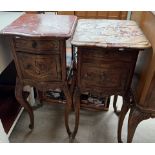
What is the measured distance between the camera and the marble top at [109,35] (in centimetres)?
82

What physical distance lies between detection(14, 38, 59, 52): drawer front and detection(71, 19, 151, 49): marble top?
0.10m

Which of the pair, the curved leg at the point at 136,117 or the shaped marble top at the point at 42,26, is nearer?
the shaped marble top at the point at 42,26

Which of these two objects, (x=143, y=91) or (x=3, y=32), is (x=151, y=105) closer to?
(x=143, y=91)

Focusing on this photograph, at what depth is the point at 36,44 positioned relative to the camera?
89cm

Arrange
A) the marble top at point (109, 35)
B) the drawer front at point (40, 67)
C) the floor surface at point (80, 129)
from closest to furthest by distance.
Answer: the marble top at point (109, 35) → the drawer front at point (40, 67) → the floor surface at point (80, 129)

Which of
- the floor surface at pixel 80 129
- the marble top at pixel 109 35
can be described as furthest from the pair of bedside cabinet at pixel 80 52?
the floor surface at pixel 80 129

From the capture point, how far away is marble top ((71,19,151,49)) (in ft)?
2.71

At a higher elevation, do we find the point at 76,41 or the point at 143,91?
the point at 76,41

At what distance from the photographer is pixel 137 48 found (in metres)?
0.80

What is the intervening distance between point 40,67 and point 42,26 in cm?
22

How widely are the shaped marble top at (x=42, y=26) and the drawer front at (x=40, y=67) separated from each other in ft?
0.41

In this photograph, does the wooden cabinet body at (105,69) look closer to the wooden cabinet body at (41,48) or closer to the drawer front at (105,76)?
the drawer front at (105,76)

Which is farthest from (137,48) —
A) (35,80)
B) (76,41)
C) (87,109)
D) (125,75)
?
(87,109)
